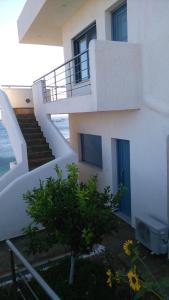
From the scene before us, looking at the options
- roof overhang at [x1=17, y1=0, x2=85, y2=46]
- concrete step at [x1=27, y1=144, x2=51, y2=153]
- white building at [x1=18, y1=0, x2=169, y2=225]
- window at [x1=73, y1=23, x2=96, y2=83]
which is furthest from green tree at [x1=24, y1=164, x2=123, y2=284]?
roof overhang at [x1=17, y1=0, x2=85, y2=46]

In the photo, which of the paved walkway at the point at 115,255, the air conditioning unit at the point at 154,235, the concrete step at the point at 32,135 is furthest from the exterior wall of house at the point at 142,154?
the concrete step at the point at 32,135

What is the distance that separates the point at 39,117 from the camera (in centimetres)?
1134

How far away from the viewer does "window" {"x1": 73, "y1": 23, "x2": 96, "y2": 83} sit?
30.2 feet

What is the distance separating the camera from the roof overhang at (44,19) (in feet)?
28.8

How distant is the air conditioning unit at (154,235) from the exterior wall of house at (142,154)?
1.25 ft

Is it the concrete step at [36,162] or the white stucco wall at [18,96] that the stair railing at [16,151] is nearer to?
the concrete step at [36,162]

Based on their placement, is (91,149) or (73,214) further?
(91,149)

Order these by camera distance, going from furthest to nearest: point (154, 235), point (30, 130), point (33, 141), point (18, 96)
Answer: point (18, 96), point (30, 130), point (33, 141), point (154, 235)

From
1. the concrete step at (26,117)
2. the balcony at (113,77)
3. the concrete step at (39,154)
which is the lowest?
the concrete step at (39,154)

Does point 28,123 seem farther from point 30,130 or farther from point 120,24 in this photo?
point 120,24

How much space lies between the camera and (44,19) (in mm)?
9922

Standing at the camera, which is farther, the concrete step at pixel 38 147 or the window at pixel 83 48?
the concrete step at pixel 38 147

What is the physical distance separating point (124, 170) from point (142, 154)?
60.4 inches

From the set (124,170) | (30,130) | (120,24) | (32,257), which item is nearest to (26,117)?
(30,130)
